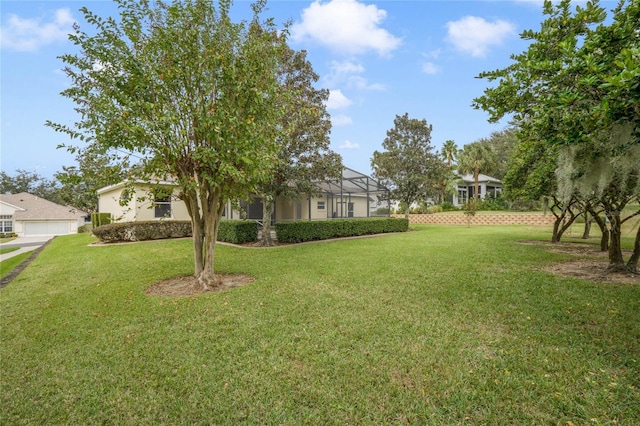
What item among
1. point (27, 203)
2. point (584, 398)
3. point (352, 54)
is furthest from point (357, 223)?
point (27, 203)

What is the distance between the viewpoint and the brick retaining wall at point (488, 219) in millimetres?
21297

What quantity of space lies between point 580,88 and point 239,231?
431 inches

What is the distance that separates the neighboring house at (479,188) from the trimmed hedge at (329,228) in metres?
19.0

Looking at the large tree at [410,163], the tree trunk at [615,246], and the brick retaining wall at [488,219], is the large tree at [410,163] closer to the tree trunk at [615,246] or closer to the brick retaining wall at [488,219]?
the brick retaining wall at [488,219]

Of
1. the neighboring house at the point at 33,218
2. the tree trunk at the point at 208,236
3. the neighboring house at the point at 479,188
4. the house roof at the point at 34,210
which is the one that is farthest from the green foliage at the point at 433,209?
the neighboring house at the point at 33,218

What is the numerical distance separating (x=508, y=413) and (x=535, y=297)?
128 inches

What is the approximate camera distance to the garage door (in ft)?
95.5

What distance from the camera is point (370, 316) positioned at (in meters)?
4.17

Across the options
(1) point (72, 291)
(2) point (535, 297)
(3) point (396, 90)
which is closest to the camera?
(2) point (535, 297)

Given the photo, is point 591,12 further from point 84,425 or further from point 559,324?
point 84,425

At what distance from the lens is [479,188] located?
109 ft

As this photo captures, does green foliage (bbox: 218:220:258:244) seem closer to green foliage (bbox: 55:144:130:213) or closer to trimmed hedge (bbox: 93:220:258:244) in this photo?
trimmed hedge (bbox: 93:220:258:244)

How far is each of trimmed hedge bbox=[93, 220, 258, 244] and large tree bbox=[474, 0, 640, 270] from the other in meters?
9.89

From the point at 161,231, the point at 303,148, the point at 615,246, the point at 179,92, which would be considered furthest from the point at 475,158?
the point at 179,92
